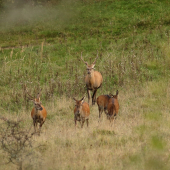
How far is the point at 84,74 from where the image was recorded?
52.7ft

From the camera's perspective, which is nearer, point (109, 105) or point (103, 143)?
point (103, 143)

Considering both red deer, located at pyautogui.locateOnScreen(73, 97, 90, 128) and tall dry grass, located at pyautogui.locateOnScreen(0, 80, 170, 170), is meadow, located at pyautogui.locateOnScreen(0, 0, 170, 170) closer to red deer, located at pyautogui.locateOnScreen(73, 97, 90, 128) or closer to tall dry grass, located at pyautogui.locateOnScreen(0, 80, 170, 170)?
tall dry grass, located at pyautogui.locateOnScreen(0, 80, 170, 170)

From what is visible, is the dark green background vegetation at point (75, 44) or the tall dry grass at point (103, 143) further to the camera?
the dark green background vegetation at point (75, 44)

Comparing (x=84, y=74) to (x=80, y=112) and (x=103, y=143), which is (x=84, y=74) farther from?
(x=103, y=143)

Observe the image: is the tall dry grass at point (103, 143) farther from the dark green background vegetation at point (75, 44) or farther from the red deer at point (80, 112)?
the dark green background vegetation at point (75, 44)

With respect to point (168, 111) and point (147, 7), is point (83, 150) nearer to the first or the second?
point (168, 111)

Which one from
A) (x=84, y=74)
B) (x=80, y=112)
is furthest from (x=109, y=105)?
(x=84, y=74)

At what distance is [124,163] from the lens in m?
6.46

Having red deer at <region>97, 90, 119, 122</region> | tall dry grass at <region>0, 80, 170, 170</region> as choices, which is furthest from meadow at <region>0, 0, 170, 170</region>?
red deer at <region>97, 90, 119, 122</region>

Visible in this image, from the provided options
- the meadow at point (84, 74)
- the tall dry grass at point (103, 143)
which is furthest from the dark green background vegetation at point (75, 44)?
the tall dry grass at point (103, 143)

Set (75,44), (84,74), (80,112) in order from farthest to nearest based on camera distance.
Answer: (75,44) → (84,74) → (80,112)

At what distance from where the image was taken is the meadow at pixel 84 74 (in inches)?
262

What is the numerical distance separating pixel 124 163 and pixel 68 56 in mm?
15304

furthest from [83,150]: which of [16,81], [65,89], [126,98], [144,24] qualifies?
[144,24]
